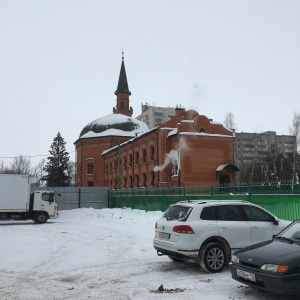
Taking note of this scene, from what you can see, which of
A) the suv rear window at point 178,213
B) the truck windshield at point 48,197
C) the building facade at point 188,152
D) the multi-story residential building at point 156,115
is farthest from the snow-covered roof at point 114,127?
the multi-story residential building at point 156,115

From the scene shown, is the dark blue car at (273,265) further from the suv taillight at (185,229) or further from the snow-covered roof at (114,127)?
the snow-covered roof at (114,127)

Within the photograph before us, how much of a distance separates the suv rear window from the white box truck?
17215mm

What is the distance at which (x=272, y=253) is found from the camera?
6078 mm

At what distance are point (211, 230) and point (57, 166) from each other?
61846mm

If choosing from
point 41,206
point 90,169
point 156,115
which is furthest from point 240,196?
point 156,115

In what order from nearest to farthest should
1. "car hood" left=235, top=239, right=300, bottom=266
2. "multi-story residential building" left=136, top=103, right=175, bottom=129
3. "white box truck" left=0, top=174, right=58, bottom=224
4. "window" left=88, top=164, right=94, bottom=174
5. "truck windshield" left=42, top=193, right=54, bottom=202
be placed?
"car hood" left=235, top=239, right=300, bottom=266, "white box truck" left=0, top=174, right=58, bottom=224, "truck windshield" left=42, top=193, right=54, bottom=202, "window" left=88, top=164, right=94, bottom=174, "multi-story residential building" left=136, top=103, right=175, bottom=129

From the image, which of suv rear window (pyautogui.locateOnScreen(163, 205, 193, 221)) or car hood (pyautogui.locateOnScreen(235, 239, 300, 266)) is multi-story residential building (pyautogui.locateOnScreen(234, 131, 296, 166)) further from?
car hood (pyautogui.locateOnScreen(235, 239, 300, 266))

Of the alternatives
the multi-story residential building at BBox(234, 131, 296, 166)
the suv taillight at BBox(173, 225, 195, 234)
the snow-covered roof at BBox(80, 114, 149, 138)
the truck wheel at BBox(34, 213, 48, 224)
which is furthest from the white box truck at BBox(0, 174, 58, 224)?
the multi-story residential building at BBox(234, 131, 296, 166)

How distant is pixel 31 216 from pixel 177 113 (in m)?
20.7

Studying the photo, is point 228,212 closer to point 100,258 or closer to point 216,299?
point 216,299

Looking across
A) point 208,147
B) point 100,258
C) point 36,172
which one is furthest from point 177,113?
point 36,172

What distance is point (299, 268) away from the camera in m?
5.59

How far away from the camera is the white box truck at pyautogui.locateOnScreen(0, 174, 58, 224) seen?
23703mm

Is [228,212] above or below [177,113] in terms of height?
below
